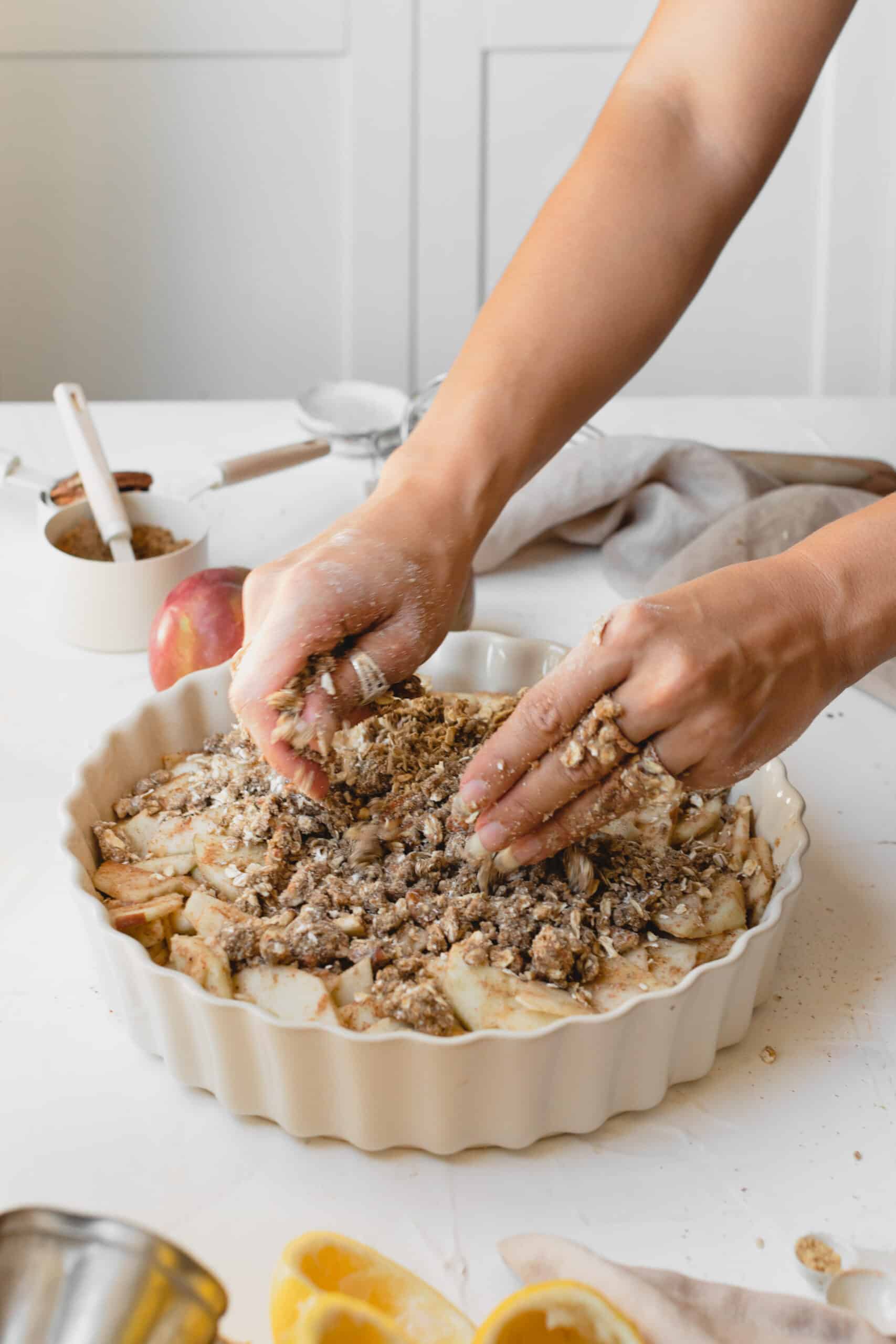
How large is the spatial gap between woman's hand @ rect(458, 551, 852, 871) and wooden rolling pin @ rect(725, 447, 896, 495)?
0.73m

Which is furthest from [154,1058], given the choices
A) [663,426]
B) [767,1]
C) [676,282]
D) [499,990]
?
[663,426]

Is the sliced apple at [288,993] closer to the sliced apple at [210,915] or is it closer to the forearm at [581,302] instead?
the sliced apple at [210,915]

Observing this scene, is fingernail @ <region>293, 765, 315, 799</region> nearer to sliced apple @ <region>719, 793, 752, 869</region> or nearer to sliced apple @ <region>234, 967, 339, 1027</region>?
sliced apple @ <region>234, 967, 339, 1027</region>

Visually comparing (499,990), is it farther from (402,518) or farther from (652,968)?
(402,518)

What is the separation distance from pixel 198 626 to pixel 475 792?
44cm

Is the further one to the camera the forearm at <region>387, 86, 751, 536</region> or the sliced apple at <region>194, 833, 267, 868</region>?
the forearm at <region>387, 86, 751, 536</region>

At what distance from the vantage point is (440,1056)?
0.73m

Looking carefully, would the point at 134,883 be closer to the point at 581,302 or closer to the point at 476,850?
the point at 476,850

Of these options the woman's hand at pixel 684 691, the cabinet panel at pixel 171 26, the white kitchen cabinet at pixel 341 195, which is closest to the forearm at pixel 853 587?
the woman's hand at pixel 684 691

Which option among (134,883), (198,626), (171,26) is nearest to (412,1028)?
(134,883)

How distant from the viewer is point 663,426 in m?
1.75

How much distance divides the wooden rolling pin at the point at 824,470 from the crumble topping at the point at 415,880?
65 centimetres

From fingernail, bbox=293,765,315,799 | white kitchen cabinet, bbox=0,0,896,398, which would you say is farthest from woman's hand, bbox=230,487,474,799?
white kitchen cabinet, bbox=0,0,896,398

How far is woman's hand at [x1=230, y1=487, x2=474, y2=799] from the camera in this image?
2.82ft
